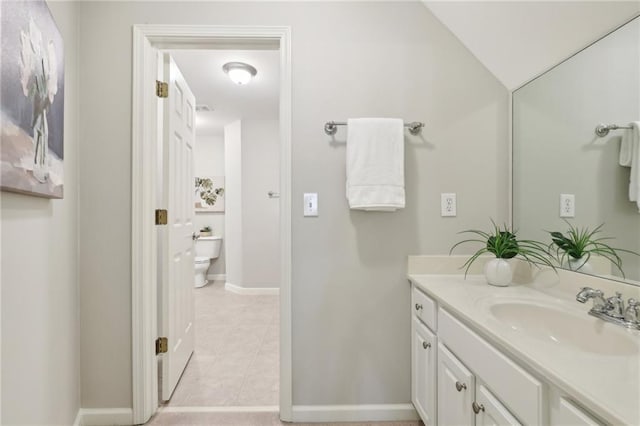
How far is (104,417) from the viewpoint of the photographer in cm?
156

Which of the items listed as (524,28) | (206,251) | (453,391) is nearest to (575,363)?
(453,391)

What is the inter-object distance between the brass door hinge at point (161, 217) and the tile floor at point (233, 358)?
1054 millimetres

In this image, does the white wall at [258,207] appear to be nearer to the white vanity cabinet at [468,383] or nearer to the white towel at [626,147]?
the white vanity cabinet at [468,383]

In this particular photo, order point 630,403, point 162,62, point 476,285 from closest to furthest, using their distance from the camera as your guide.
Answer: point 630,403 → point 476,285 → point 162,62

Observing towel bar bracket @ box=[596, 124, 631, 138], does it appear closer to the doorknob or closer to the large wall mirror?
the large wall mirror

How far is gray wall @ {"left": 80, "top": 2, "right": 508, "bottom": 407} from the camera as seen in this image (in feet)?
5.15

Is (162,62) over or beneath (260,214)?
over

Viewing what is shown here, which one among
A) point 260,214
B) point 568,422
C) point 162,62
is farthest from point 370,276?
point 260,214

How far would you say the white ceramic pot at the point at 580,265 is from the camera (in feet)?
4.00

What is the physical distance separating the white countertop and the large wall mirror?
0.35 meters

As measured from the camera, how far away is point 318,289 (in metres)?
1.62

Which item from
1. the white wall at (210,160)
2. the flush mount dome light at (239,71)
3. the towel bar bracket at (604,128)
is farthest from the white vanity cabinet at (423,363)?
the white wall at (210,160)

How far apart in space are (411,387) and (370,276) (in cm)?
63

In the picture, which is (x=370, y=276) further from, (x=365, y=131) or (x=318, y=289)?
(x=365, y=131)
